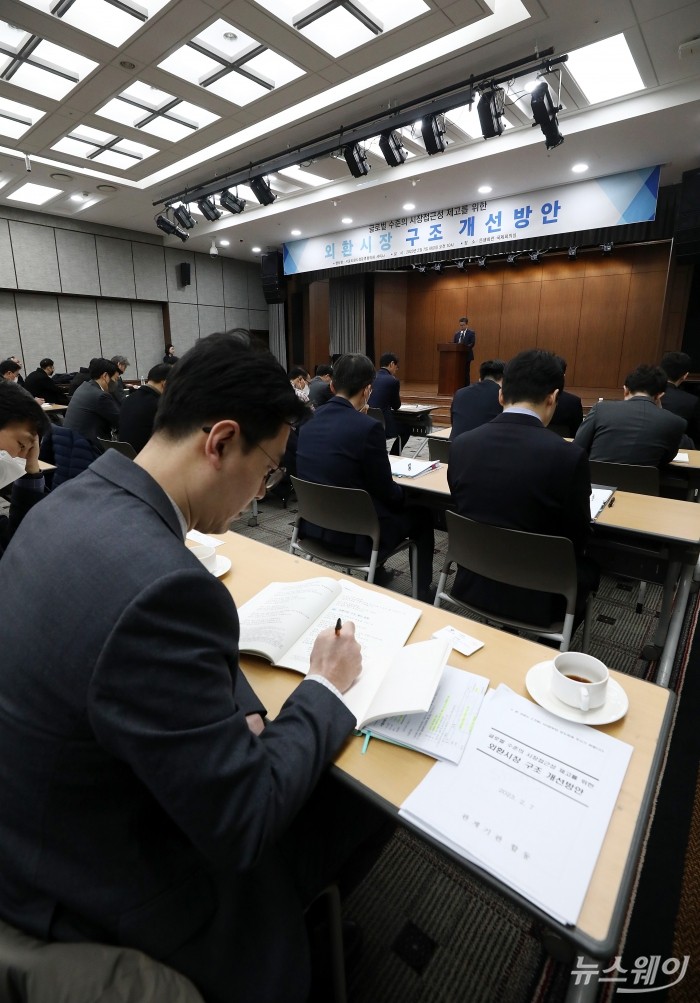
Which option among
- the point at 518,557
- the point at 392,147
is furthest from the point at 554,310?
the point at 518,557

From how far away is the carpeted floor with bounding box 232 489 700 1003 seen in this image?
110 cm

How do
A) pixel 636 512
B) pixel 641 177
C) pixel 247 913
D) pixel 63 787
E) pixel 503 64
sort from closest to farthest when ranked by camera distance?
pixel 63 787 < pixel 247 913 < pixel 636 512 < pixel 503 64 < pixel 641 177

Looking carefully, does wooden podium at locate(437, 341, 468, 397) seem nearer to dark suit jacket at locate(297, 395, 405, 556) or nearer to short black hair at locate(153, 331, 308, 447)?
dark suit jacket at locate(297, 395, 405, 556)

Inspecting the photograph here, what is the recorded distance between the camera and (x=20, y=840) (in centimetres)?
61

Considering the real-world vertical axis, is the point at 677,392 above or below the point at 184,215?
below

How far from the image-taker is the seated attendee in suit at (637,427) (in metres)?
2.58

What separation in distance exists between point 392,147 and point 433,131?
50 centimetres

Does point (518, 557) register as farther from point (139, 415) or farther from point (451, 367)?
point (451, 367)

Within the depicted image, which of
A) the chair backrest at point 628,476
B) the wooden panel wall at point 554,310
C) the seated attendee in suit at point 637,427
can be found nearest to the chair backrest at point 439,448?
the seated attendee in suit at point 637,427

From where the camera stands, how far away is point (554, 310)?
9328mm

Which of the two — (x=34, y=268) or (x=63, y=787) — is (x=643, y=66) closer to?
(x=63, y=787)

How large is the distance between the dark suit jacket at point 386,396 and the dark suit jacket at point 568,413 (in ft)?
5.79

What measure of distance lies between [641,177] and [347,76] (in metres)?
3.58

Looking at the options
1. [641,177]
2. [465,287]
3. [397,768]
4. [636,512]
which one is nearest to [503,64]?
[641,177]
